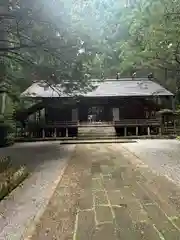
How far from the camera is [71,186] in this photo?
7.53 metres

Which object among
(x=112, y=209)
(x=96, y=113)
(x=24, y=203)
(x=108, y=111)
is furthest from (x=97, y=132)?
(x=112, y=209)

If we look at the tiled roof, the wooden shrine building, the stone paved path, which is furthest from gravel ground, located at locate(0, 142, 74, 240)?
the tiled roof

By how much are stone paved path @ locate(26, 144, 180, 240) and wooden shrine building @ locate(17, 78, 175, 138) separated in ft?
61.2

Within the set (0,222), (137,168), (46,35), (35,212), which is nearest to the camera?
(0,222)

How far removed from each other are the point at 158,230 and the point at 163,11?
9.96 m

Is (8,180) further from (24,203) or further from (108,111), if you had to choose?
(108,111)

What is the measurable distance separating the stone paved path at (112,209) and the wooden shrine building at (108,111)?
734 inches

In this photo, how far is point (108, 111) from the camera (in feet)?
101

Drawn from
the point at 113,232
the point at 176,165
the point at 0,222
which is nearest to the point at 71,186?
the point at 0,222

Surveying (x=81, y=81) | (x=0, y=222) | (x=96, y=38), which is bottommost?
(x=0, y=222)

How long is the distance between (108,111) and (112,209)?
2548 cm

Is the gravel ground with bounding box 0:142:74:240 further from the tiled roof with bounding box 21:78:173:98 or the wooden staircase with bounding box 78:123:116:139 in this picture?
the tiled roof with bounding box 21:78:173:98

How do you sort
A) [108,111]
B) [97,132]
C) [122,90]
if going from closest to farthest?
[97,132]
[122,90]
[108,111]

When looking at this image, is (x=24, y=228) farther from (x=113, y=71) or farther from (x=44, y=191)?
(x=113, y=71)
